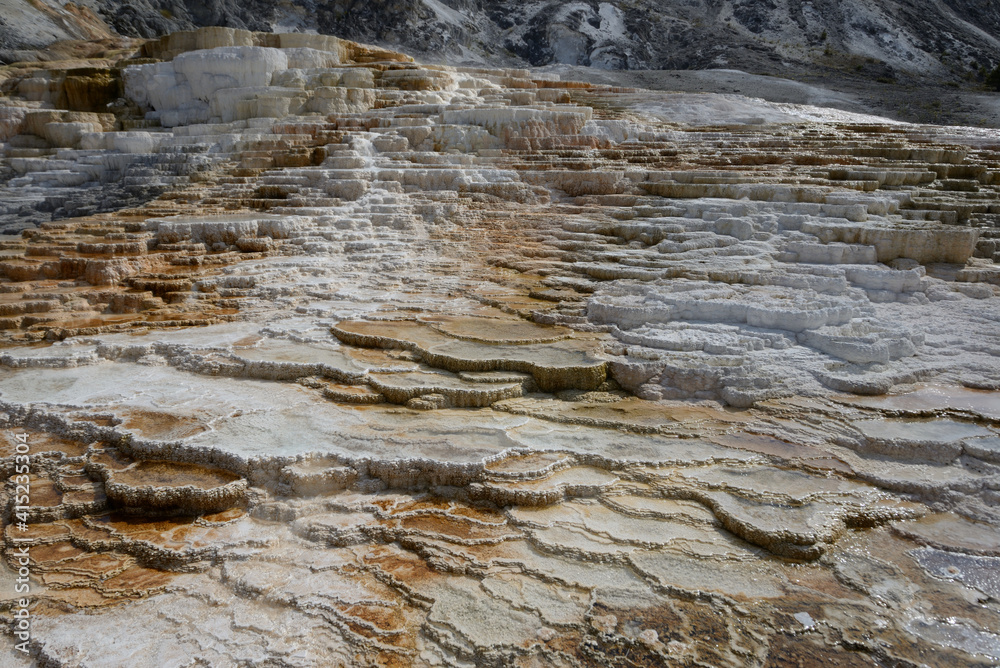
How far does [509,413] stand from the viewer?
12.0ft

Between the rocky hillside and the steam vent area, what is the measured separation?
42.5ft

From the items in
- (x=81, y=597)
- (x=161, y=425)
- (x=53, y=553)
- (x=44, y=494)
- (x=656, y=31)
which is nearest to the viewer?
(x=81, y=597)

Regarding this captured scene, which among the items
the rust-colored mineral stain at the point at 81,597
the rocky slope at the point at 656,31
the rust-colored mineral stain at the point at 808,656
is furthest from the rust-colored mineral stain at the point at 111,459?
the rocky slope at the point at 656,31

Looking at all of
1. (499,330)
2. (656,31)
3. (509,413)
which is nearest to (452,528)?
(509,413)

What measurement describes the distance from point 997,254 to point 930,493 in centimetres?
393

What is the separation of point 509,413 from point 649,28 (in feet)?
69.0

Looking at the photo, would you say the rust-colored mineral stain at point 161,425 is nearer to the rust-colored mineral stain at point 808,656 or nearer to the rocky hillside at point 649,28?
the rust-colored mineral stain at point 808,656

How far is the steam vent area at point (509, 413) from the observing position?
2.40 meters

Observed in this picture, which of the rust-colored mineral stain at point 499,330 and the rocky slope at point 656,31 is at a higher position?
the rocky slope at point 656,31

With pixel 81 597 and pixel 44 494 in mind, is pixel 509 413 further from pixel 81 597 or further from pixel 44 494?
pixel 44 494

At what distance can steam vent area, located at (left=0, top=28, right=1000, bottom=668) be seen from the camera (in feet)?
7.88

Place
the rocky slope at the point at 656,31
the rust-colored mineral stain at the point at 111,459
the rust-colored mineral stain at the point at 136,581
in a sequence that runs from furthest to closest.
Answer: the rocky slope at the point at 656,31 → the rust-colored mineral stain at the point at 111,459 → the rust-colored mineral stain at the point at 136,581

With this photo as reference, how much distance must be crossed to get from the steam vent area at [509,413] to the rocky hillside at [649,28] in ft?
42.5

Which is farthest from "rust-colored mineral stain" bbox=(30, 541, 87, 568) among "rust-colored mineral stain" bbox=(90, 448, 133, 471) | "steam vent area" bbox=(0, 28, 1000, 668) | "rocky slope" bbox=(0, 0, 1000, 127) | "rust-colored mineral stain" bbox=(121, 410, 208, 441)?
"rocky slope" bbox=(0, 0, 1000, 127)
